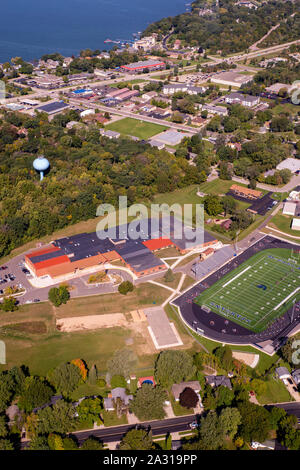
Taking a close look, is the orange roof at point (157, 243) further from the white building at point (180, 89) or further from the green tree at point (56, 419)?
the white building at point (180, 89)

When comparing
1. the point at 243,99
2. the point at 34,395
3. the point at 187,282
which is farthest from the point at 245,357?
the point at 243,99

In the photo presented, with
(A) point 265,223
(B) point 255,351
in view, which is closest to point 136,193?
(A) point 265,223

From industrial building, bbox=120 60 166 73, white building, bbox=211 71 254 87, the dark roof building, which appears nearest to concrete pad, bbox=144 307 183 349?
the dark roof building

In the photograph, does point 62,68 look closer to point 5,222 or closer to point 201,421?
point 5,222

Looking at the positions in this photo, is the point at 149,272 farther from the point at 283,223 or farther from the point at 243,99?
the point at 243,99

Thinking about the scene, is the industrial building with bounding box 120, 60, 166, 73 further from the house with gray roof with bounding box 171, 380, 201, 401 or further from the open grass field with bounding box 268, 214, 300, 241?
the house with gray roof with bounding box 171, 380, 201, 401
